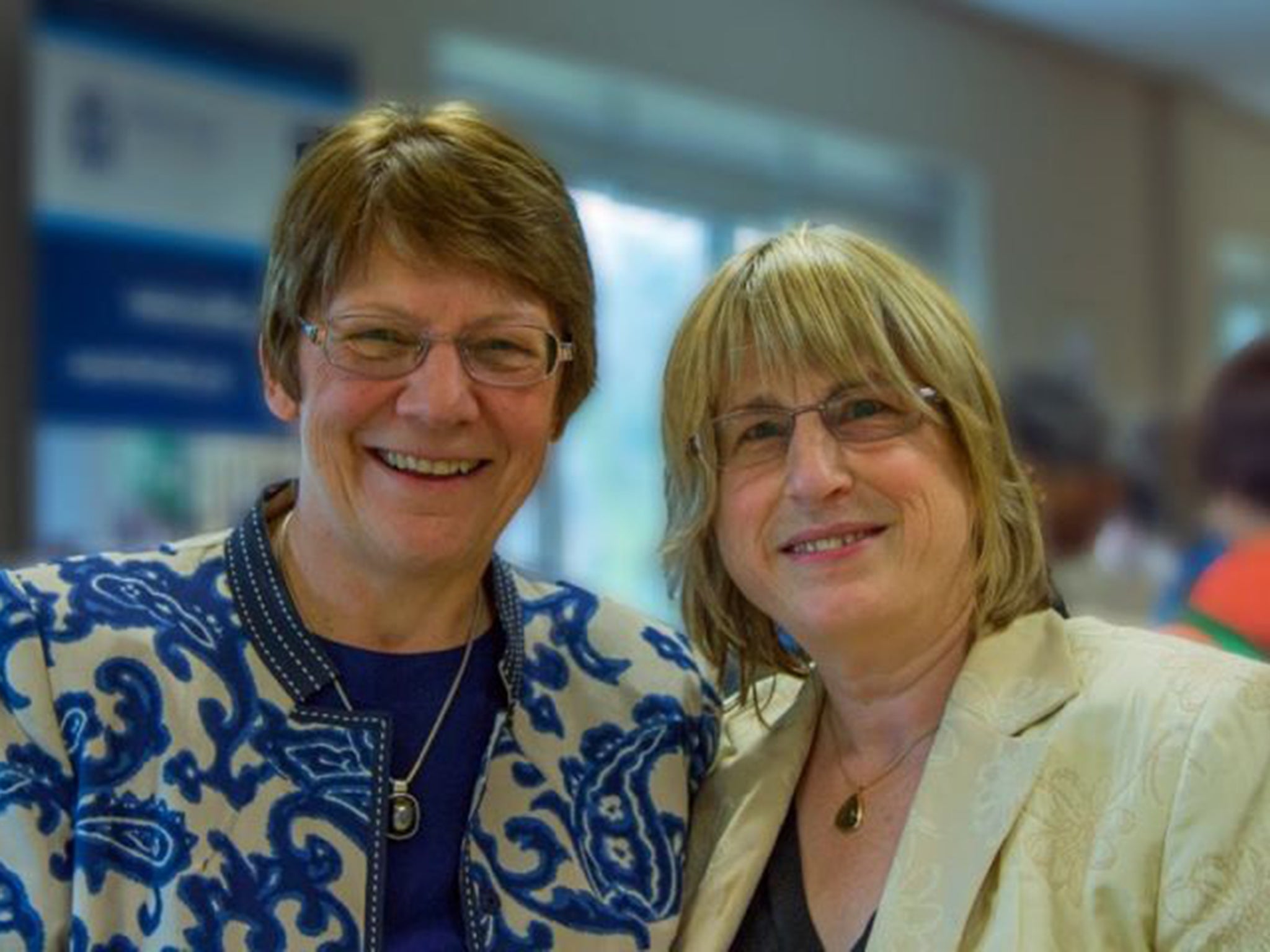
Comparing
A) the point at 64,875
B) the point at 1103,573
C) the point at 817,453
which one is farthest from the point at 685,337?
the point at 1103,573

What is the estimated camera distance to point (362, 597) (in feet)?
5.61

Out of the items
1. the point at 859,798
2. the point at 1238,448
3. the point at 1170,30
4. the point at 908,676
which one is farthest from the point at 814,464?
the point at 1170,30

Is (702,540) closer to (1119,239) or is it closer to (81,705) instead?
(81,705)

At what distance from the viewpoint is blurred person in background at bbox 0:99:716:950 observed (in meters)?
1.52

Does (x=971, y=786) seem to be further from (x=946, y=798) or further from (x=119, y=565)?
(x=119, y=565)

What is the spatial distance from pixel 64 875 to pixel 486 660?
0.47m

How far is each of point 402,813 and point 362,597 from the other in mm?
213

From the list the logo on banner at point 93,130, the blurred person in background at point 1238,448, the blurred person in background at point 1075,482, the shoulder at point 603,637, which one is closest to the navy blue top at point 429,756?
the shoulder at point 603,637

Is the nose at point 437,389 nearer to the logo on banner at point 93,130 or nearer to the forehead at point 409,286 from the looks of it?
the forehead at point 409,286

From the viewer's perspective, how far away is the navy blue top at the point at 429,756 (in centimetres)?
161

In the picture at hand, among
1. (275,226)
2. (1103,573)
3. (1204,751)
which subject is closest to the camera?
(1204,751)

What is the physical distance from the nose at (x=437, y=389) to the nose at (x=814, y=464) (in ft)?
1.03

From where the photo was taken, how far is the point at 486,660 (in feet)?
5.88

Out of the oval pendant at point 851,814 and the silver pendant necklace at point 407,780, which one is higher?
the silver pendant necklace at point 407,780
